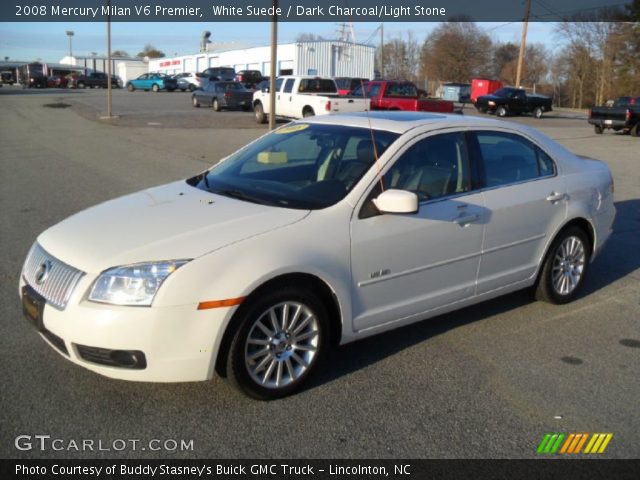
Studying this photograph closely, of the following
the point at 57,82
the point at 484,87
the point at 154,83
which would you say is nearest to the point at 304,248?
the point at 484,87

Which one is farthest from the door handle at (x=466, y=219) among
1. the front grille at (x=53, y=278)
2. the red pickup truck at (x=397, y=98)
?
the red pickup truck at (x=397, y=98)

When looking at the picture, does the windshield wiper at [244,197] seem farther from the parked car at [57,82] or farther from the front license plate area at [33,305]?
the parked car at [57,82]

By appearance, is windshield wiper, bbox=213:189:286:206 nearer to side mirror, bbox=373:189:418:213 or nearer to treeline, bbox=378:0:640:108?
side mirror, bbox=373:189:418:213

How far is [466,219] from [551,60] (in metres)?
74.3

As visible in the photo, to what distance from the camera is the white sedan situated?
A: 11.0ft

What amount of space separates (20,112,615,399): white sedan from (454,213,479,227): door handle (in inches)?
0.8

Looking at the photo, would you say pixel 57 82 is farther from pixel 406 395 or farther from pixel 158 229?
pixel 406 395

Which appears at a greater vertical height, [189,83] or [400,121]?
[189,83]

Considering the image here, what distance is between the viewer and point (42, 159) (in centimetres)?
1384

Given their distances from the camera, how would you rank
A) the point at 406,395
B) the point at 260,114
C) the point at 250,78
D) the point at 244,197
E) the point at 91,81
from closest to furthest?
the point at 406,395 < the point at 244,197 < the point at 260,114 < the point at 250,78 < the point at 91,81

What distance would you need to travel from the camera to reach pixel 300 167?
4.61 metres

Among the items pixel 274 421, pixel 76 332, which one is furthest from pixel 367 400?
pixel 76 332

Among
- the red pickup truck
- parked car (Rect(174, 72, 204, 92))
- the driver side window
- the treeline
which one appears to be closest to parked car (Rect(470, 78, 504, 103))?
the treeline
